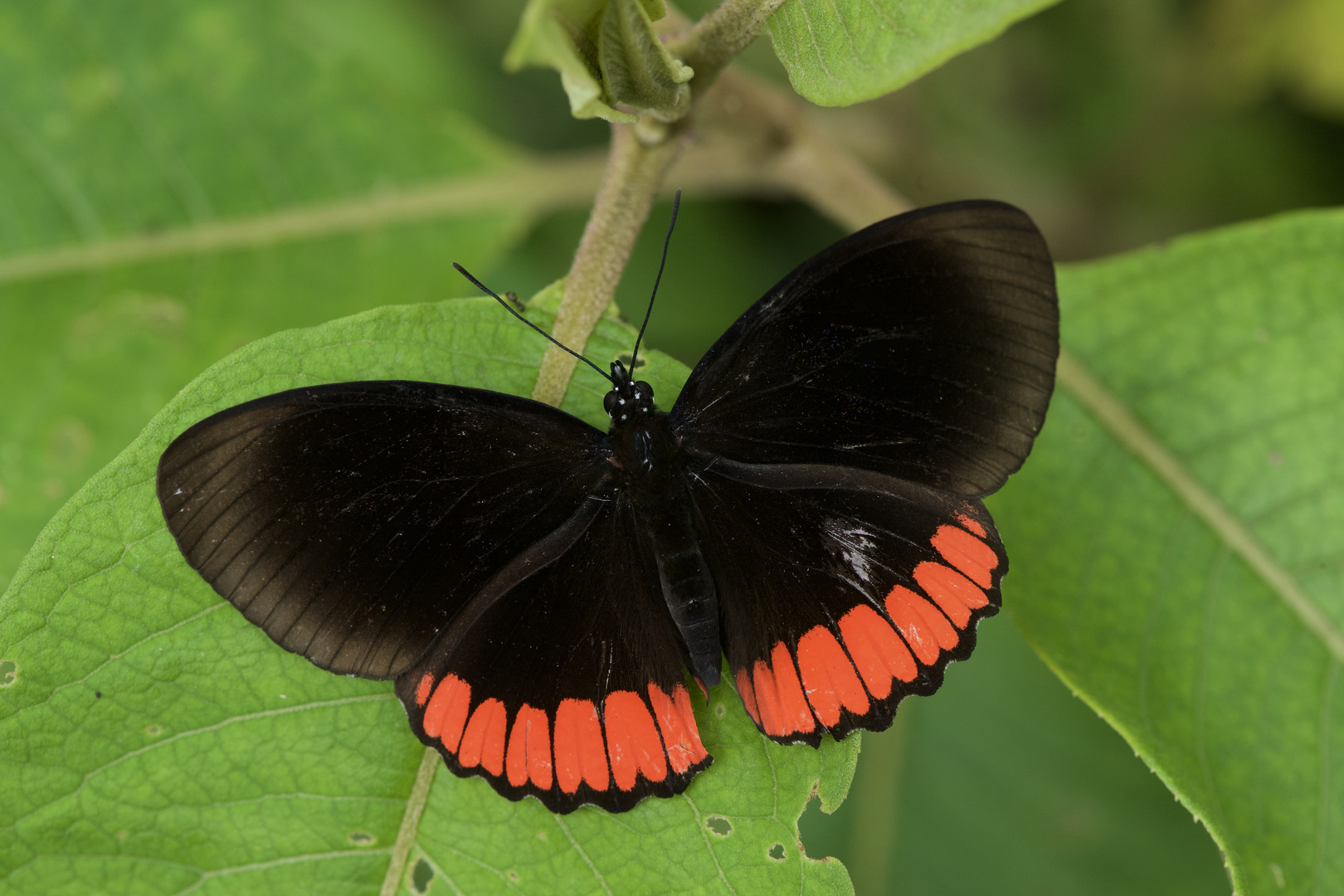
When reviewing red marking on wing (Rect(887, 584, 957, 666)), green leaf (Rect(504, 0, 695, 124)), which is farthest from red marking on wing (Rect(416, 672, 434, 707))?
green leaf (Rect(504, 0, 695, 124))

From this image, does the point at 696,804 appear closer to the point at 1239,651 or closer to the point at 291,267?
the point at 1239,651

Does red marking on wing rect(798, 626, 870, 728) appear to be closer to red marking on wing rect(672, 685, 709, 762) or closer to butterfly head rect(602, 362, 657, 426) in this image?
red marking on wing rect(672, 685, 709, 762)

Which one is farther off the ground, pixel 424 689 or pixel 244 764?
pixel 424 689

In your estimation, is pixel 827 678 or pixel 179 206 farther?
pixel 179 206

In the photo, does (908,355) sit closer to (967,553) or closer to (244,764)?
(967,553)

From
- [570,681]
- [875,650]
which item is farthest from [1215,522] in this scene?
[570,681]

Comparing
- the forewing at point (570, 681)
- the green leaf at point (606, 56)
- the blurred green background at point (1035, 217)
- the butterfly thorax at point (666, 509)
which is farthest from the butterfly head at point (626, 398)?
the blurred green background at point (1035, 217)
